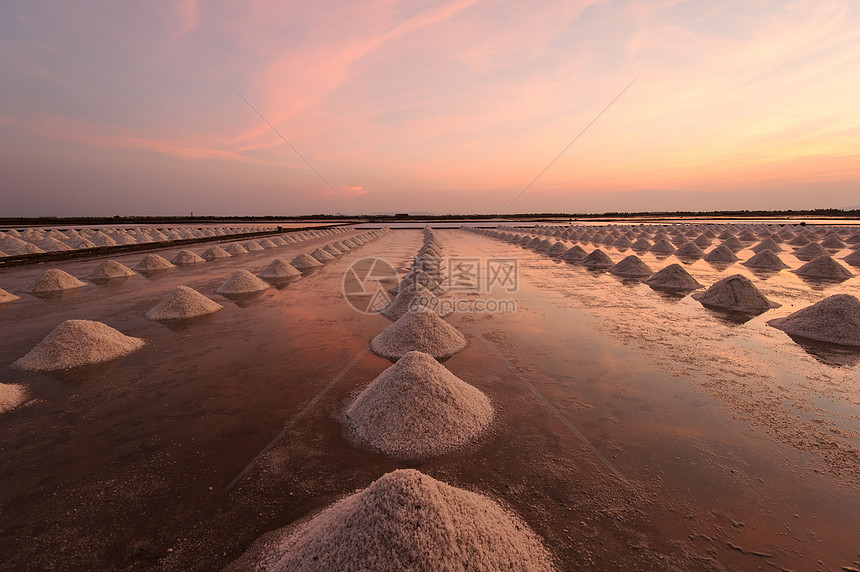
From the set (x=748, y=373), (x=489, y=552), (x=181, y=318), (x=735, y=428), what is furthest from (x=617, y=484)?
(x=181, y=318)

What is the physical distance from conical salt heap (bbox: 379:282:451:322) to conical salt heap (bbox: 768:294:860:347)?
6.45 m

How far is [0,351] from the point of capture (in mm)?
5562

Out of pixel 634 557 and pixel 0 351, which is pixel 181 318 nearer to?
pixel 0 351

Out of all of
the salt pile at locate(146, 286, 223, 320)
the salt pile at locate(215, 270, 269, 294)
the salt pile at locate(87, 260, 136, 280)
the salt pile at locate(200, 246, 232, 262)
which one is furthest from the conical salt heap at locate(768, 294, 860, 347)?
the salt pile at locate(200, 246, 232, 262)

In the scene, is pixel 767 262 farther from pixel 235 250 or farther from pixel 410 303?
pixel 235 250

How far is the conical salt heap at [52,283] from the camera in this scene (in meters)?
10.1

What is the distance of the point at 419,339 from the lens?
5.49 m

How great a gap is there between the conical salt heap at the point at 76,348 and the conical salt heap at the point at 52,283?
23.7 ft

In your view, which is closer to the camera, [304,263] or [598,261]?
[304,263]

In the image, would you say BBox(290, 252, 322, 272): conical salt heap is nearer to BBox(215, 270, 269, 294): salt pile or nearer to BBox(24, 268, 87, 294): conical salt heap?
BBox(215, 270, 269, 294): salt pile

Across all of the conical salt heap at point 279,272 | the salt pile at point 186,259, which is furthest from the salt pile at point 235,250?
the conical salt heap at point 279,272

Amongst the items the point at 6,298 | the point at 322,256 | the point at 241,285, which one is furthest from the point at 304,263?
the point at 6,298

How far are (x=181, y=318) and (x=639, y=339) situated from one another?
896cm

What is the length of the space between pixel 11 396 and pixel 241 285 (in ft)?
20.2
